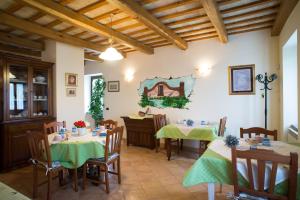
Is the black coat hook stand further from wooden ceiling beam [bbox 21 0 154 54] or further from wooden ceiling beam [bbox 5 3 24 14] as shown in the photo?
wooden ceiling beam [bbox 5 3 24 14]

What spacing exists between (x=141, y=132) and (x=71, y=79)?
2125 millimetres

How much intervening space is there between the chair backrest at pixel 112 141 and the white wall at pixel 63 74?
209 centimetres

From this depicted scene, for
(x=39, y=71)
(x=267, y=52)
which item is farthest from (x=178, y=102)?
(x=39, y=71)

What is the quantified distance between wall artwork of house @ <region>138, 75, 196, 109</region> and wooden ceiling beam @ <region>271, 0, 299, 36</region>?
190 centimetres

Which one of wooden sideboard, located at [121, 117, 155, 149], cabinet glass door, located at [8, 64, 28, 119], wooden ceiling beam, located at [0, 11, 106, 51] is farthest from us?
wooden sideboard, located at [121, 117, 155, 149]

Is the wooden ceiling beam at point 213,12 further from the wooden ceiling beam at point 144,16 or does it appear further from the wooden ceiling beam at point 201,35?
the wooden ceiling beam at point 144,16

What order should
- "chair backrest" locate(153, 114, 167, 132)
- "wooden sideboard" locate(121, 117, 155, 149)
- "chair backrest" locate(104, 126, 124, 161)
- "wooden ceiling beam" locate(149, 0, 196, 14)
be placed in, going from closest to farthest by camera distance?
1. "chair backrest" locate(104, 126, 124, 161)
2. "wooden ceiling beam" locate(149, 0, 196, 14)
3. "chair backrest" locate(153, 114, 167, 132)
4. "wooden sideboard" locate(121, 117, 155, 149)

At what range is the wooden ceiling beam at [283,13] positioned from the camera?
2.50 meters

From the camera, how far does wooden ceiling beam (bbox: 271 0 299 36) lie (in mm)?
2496

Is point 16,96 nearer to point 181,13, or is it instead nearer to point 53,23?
point 53,23

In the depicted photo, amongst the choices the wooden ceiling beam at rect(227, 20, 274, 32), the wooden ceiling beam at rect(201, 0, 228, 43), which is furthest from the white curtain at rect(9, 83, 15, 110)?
the wooden ceiling beam at rect(227, 20, 274, 32)

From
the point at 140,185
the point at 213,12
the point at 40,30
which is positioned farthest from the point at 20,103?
the point at 213,12

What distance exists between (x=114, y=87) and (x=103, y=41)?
1.65 metres

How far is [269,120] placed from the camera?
3.86m
